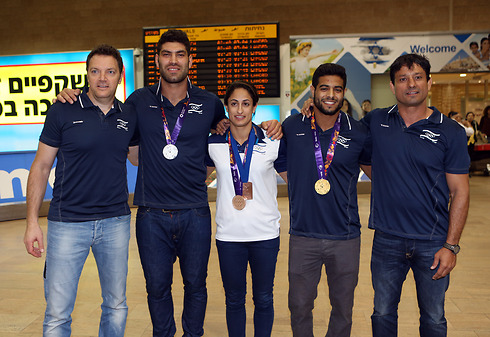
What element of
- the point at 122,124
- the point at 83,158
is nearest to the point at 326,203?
the point at 122,124

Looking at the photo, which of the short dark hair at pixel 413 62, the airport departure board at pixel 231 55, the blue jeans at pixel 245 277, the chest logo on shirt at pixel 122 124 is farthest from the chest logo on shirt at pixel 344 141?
the airport departure board at pixel 231 55

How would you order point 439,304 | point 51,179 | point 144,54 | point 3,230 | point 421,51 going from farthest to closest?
point 421,51, point 144,54, point 51,179, point 3,230, point 439,304

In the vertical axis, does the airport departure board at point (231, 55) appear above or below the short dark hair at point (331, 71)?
above

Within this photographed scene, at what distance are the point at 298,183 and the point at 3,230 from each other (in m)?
5.69

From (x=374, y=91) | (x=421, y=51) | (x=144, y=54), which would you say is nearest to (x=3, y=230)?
(x=144, y=54)

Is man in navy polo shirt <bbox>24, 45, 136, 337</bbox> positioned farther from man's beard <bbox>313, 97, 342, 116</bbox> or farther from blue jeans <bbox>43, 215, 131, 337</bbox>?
man's beard <bbox>313, 97, 342, 116</bbox>

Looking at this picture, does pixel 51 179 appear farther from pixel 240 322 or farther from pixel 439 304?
pixel 439 304

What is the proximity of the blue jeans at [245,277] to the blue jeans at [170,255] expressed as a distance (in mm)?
180

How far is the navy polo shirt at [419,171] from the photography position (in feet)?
7.02

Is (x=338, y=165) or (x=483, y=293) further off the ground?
(x=338, y=165)

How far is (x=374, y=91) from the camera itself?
9289mm

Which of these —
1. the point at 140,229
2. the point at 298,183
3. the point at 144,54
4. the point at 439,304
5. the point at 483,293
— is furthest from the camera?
the point at 144,54

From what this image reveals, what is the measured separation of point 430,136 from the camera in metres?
2.17

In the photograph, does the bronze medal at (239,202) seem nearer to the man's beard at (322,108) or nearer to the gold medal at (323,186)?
the gold medal at (323,186)
